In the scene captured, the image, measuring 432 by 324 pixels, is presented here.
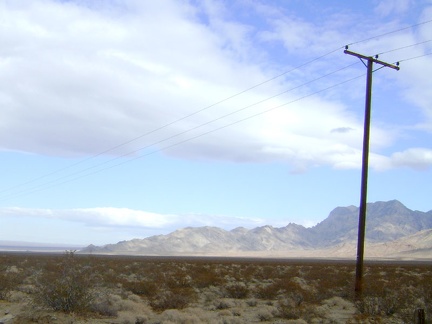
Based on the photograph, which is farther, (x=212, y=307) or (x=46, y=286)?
(x=212, y=307)

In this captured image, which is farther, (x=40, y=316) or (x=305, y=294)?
(x=305, y=294)

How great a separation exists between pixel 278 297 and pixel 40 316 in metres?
11.4

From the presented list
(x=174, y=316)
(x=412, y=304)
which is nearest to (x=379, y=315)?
(x=412, y=304)

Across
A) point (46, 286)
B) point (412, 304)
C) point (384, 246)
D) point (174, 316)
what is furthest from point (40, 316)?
point (384, 246)

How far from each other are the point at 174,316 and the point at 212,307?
4.30 m

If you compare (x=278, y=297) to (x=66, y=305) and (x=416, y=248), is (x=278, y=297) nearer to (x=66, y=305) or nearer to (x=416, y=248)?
(x=66, y=305)

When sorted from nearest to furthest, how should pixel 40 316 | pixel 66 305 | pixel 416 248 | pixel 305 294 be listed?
pixel 40 316 < pixel 66 305 < pixel 305 294 < pixel 416 248

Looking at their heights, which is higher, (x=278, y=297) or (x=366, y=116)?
(x=366, y=116)

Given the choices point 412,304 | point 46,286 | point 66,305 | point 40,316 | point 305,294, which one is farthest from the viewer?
point 305,294

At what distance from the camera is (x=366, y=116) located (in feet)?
70.2

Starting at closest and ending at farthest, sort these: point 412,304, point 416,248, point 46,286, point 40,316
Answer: point 40,316 < point 46,286 < point 412,304 < point 416,248

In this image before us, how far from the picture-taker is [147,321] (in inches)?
632

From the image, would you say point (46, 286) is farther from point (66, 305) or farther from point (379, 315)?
point (379, 315)

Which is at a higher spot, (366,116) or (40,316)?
(366,116)
